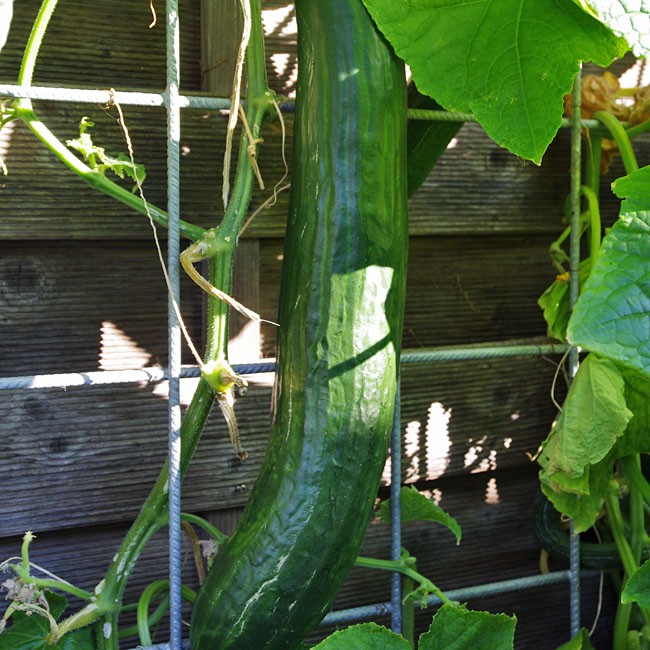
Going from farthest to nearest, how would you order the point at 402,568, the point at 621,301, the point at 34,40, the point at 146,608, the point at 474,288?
the point at 474,288, the point at 402,568, the point at 146,608, the point at 34,40, the point at 621,301

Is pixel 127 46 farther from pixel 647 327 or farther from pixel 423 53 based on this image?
pixel 647 327

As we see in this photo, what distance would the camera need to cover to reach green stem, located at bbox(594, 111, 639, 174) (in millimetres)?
1082

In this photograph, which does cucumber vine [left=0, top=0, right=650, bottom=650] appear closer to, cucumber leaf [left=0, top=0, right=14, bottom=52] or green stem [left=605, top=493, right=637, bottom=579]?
cucumber leaf [left=0, top=0, right=14, bottom=52]

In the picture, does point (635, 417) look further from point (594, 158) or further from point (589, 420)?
point (594, 158)

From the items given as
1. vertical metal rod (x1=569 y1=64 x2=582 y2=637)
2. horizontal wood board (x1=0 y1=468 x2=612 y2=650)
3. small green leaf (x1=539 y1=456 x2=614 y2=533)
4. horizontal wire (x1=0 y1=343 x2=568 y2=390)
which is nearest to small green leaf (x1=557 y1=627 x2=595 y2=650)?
vertical metal rod (x1=569 y1=64 x2=582 y2=637)

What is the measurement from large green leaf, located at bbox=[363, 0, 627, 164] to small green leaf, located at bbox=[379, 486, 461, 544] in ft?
1.49

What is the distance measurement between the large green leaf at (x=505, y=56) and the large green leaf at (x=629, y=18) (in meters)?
0.10

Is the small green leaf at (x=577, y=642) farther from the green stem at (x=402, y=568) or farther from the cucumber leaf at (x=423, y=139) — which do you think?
the cucumber leaf at (x=423, y=139)

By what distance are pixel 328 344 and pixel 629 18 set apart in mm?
404

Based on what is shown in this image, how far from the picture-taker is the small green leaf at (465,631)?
84 cm

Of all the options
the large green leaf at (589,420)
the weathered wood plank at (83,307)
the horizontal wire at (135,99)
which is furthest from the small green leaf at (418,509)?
the horizontal wire at (135,99)

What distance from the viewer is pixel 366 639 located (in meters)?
0.80

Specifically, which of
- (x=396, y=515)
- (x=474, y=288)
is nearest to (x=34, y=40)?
(x=396, y=515)

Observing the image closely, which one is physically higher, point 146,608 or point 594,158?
point 594,158
